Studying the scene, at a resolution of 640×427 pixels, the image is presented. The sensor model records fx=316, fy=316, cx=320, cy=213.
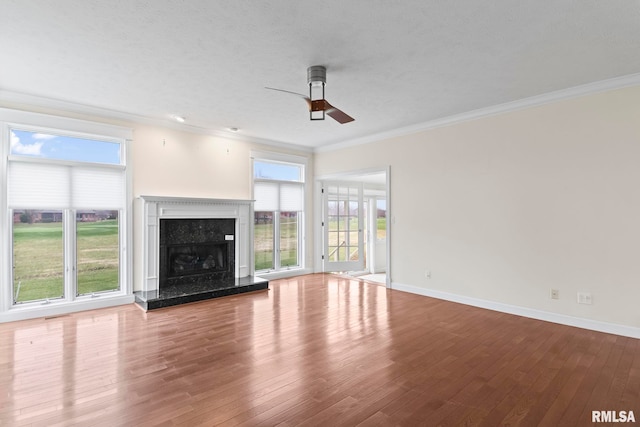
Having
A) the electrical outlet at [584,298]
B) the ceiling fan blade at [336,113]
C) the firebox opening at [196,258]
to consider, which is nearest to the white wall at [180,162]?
the firebox opening at [196,258]

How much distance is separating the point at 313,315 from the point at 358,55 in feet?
10.1

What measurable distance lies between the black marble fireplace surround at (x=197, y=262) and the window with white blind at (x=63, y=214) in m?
0.62

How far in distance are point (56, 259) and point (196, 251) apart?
6.11ft

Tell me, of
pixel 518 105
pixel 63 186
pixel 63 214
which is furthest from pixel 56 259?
pixel 518 105

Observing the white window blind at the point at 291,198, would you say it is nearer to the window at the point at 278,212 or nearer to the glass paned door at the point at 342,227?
the window at the point at 278,212

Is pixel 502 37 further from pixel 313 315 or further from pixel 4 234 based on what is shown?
pixel 4 234

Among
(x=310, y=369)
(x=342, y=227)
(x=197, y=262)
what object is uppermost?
(x=342, y=227)

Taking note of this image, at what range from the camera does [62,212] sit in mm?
4293

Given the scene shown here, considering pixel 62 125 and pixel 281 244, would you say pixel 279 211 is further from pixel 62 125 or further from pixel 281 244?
pixel 62 125

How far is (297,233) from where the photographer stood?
6953 mm

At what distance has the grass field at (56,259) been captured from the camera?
4074 mm

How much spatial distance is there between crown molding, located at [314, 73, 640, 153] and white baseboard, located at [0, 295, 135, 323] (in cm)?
486

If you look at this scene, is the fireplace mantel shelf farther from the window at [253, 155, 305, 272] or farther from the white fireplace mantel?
the window at [253, 155, 305, 272]

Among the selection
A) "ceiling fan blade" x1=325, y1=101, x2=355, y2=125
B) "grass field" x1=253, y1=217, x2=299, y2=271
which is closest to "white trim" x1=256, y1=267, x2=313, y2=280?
"grass field" x1=253, y1=217, x2=299, y2=271
